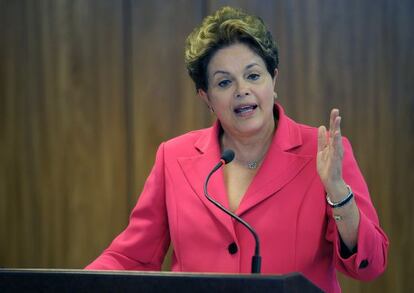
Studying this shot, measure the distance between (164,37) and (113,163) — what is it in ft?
2.25

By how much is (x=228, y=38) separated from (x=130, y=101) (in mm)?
1329

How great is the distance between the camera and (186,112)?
3.05 meters

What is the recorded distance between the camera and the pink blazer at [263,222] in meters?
1.70

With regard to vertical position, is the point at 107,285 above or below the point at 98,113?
below

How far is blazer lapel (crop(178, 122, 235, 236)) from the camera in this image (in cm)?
178

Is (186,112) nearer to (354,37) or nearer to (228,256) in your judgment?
(354,37)

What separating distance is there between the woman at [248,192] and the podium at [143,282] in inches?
24.8

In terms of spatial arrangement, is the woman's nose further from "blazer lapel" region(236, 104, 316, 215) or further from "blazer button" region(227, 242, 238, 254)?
"blazer button" region(227, 242, 238, 254)

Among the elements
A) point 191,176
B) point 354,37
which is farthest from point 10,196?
point 354,37

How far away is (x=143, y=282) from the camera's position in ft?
3.31

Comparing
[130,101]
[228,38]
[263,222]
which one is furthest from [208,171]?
[130,101]

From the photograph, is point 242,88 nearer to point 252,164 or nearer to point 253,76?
point 253,76

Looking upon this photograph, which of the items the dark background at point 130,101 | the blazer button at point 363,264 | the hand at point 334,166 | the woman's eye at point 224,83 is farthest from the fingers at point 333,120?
the dark background at point 130,101

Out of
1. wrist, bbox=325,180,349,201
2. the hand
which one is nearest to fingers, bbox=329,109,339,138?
the hand
